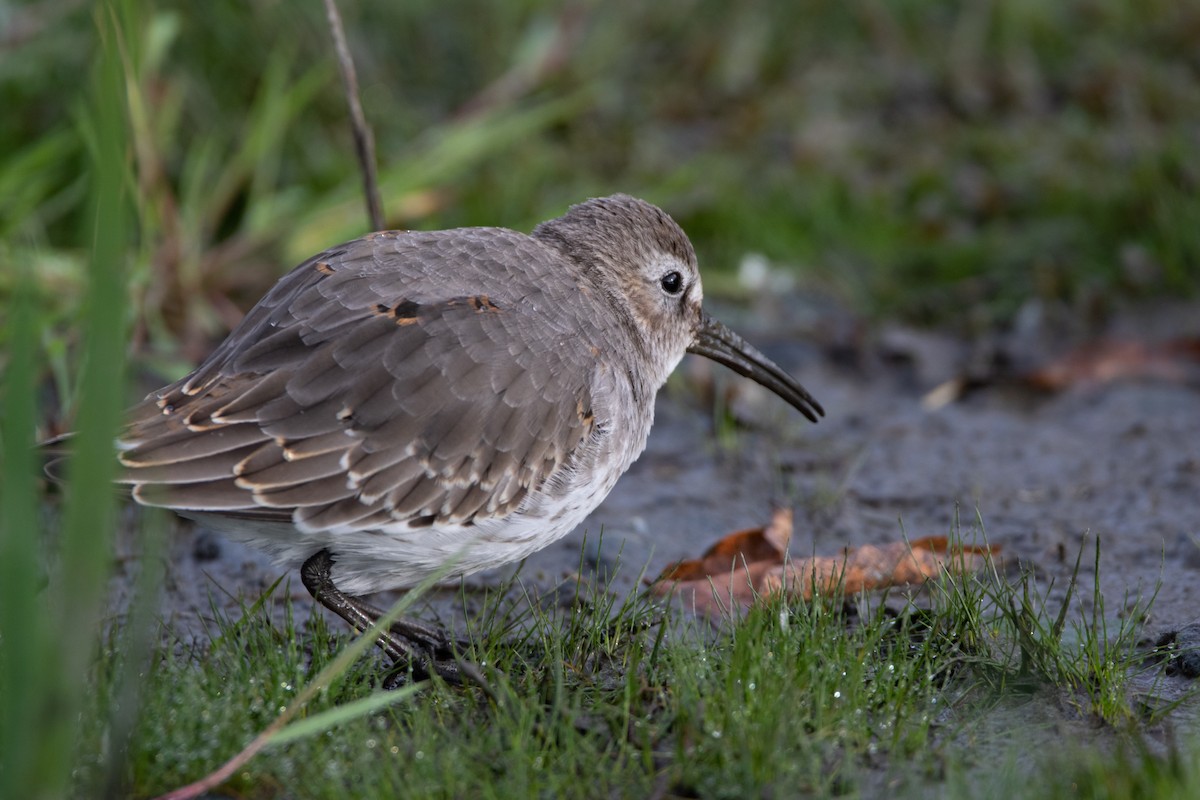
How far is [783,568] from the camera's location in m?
4.36

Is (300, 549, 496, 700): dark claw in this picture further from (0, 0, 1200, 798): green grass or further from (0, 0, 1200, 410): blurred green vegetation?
(0, 0, 1200, 410): blurred green vegetation

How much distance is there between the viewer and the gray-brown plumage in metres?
4.02

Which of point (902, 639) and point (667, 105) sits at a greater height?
point (667, 105)

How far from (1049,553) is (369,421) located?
2711 millimetres

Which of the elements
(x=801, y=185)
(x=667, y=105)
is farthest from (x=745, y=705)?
(x=667, y=105)

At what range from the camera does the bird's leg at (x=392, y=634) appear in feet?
13.7

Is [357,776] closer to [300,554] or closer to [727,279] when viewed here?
[300,554]

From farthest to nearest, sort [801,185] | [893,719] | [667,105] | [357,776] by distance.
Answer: [667,105], [801,185], [893,719], [357,776]

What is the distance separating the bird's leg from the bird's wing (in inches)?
13.6

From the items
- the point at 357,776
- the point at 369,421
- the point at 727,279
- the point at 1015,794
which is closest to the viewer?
the point at 1015,794

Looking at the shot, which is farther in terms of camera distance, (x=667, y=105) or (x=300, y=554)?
(x=667, y=105)

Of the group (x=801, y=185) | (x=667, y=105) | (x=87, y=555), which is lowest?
(x=87, y=555)

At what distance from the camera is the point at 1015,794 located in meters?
3.23

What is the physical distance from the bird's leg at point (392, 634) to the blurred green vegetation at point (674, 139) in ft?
7.49
